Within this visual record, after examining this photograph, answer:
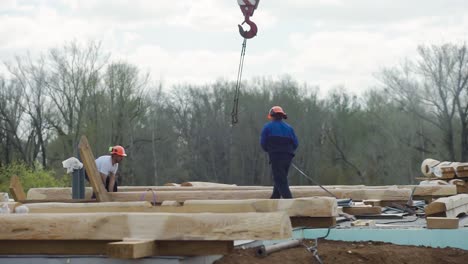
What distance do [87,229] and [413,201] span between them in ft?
28.9

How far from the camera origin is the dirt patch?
8.41 meters

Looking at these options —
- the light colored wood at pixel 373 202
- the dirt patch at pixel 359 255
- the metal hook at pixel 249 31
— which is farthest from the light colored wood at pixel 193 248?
the light colored wood at pixel 373 202

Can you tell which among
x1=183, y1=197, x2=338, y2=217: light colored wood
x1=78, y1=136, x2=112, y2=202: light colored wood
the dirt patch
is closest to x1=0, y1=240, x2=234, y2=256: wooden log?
the dirt patch

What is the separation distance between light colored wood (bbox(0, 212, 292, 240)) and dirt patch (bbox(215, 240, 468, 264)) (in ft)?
3.91

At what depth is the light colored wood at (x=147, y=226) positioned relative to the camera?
6688 millimetres

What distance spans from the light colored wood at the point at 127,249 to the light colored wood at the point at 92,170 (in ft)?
16.9

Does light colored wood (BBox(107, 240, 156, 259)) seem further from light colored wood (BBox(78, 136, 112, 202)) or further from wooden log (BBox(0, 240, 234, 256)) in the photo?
light colored wood (BBox(78, 136, 112, 202))

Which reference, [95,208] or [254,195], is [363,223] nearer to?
[254,195]

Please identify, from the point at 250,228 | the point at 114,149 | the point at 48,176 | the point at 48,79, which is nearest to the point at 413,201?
the point at 114,149

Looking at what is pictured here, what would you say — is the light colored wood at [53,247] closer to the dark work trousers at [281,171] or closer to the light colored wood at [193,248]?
the light colored wood at [193,248]

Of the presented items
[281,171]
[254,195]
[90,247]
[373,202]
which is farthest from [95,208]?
[373,202]

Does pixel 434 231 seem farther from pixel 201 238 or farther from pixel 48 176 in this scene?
pixel 48 176

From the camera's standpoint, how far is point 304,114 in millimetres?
55781

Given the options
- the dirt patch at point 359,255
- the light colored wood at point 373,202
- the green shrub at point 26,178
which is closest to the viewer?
the dirt patch at point 359,255
